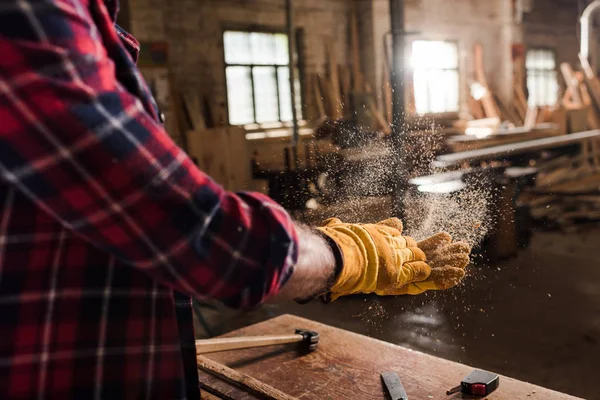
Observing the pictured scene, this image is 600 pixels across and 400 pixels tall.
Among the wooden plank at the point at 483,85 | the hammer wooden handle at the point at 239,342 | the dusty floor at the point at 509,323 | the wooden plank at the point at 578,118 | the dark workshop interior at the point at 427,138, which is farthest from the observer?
the wooden plank at the point at 483,85

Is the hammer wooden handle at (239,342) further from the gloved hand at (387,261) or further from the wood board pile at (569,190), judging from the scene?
the wood board pile at (569,190)

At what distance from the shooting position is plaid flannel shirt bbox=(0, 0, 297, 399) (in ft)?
2.25

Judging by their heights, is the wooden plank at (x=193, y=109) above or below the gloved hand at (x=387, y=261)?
above

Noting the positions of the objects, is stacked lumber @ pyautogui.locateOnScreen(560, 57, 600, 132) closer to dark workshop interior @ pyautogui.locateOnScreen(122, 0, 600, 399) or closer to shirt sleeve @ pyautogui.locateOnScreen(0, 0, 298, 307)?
dark workshop interior @ pyautogui.locateOnScreen(122, 0, 600, 399)

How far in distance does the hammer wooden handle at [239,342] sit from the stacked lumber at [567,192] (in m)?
5.67

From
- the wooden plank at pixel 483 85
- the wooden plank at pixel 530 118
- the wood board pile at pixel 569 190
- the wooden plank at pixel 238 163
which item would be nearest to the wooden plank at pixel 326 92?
the wooden plank at pixel 238 163

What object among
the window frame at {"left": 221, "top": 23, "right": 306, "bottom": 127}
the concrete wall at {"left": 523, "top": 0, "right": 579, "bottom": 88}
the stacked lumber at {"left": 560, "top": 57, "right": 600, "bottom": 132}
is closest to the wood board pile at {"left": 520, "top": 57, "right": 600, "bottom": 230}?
the stacked lumber at {"left": 560, "top": 57, "right": 600, "bottom": 132}

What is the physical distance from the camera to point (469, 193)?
215 centimetres

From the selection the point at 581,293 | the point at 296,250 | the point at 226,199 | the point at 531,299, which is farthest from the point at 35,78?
the point at 581,293

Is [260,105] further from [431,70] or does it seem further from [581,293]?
[581,293]

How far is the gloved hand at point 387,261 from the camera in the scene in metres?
1.21

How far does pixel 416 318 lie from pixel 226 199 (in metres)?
3.60

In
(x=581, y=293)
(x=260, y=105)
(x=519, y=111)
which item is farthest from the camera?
(x=519, y=111)

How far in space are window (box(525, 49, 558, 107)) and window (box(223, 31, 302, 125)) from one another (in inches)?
259
